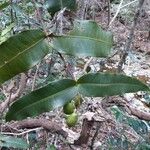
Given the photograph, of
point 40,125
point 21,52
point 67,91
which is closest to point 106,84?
point 67,91

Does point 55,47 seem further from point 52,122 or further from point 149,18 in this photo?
point 149,18

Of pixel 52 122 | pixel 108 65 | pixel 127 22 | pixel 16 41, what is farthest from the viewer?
pixel 127 22

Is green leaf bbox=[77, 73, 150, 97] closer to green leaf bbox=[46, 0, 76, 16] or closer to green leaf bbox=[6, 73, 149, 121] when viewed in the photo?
green leaf bbox=[6, 73, 149, 121]

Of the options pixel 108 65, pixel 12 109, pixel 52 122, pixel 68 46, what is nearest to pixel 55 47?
pixel 68 46

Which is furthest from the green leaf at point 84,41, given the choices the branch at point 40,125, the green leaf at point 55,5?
the branch at point 40,125

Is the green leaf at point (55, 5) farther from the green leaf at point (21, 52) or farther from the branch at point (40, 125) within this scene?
the branch at point (40, 125)

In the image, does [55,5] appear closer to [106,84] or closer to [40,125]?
[106,84]
